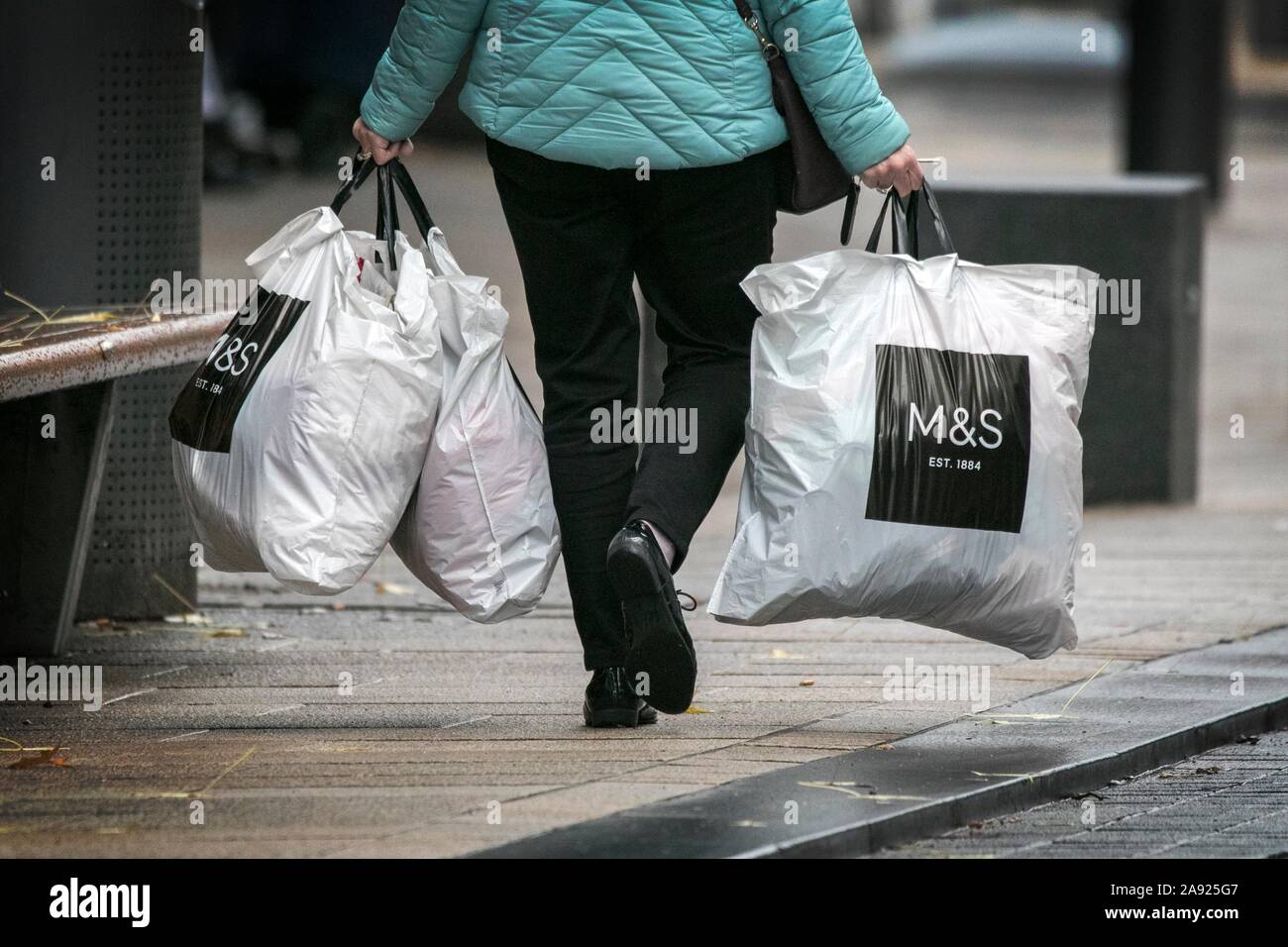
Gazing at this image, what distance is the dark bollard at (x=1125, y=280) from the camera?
729cm

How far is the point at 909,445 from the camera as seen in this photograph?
3.78m

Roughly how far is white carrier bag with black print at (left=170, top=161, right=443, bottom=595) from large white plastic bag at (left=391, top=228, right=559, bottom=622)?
5 cm

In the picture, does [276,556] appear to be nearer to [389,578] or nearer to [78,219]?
[78,219]

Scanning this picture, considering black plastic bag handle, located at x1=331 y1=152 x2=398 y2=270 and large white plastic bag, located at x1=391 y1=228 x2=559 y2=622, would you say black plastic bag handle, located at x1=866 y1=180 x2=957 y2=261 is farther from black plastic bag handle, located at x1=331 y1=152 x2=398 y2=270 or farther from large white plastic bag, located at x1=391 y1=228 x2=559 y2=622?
black plastic bag handle, located at x1=331 y1=152 x2=398 y2=270

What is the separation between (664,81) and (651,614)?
94cm

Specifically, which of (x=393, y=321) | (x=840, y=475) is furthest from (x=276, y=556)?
(x=840, y=475)

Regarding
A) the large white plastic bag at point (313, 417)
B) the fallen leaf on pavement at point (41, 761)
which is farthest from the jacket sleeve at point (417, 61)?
the fallen leaf on pavement at point (41, 761)

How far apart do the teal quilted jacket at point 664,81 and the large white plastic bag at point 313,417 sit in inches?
16.2

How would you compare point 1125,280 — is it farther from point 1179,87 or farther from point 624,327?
point 1179,87

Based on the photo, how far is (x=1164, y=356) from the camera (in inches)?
293

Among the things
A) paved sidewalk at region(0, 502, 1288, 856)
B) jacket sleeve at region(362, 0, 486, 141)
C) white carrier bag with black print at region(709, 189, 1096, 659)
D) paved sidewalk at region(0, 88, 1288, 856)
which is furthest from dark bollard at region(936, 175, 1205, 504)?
jacket sleeve at region(362, 0, 486, 141)

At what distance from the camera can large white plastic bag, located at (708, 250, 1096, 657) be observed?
376 centimetres

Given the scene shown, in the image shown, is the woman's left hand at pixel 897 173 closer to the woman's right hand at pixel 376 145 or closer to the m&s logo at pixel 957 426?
the m&s logo at pixel 957 426
